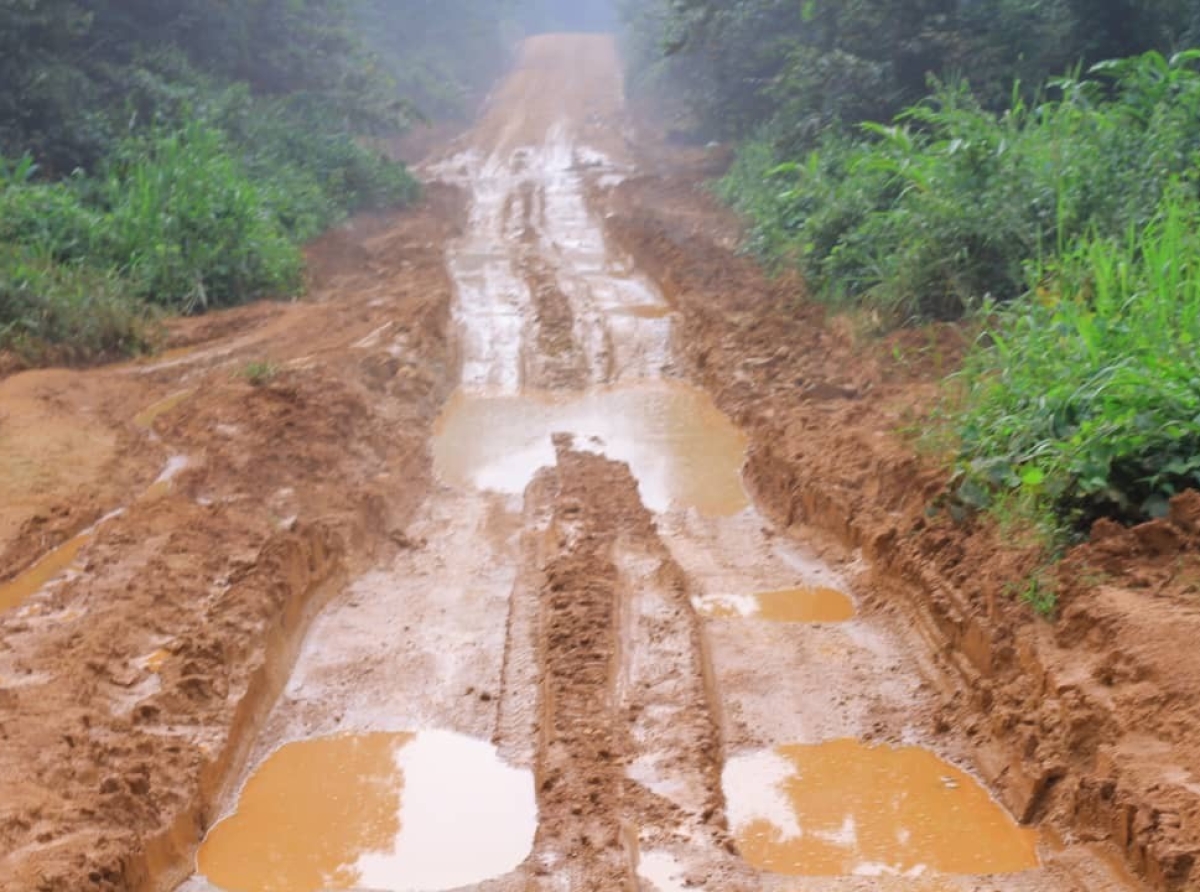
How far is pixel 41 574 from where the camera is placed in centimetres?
629

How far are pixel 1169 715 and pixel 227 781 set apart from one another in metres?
3.62

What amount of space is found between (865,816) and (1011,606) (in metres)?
1.20

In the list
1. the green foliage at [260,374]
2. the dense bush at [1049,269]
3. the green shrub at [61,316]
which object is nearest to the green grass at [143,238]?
the green shrub at [61,316]

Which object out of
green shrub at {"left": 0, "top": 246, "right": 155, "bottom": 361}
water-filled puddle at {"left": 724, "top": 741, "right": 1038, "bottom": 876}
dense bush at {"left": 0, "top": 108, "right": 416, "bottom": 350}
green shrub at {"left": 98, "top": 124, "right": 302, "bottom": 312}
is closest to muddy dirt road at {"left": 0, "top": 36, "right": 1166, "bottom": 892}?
water-filled puddle at {"left": 724, "top": 741, "right": 1038, "bottom": 876}

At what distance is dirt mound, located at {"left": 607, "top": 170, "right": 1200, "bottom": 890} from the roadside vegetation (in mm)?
288

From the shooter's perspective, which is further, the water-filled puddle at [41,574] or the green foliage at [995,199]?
the green foliage at [995,199]

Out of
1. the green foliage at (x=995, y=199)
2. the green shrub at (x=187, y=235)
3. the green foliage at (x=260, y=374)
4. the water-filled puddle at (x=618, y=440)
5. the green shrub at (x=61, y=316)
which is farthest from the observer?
the green shrub at (x=187, y=235)

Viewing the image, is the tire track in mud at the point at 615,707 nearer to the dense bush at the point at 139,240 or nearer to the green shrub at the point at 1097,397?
the green shrub at the point at 1097,397

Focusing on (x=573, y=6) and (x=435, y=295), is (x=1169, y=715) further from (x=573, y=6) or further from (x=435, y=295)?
(x=573, y=6)

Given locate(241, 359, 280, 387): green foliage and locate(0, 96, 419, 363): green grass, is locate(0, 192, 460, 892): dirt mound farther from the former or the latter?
locate(0, 96, 419, 363): green grass

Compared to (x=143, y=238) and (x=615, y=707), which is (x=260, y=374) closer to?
(x=143, y=238)

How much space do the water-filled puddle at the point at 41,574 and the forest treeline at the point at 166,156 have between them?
3516mm

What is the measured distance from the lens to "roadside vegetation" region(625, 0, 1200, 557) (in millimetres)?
5289

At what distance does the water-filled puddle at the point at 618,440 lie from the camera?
8.28 metres
